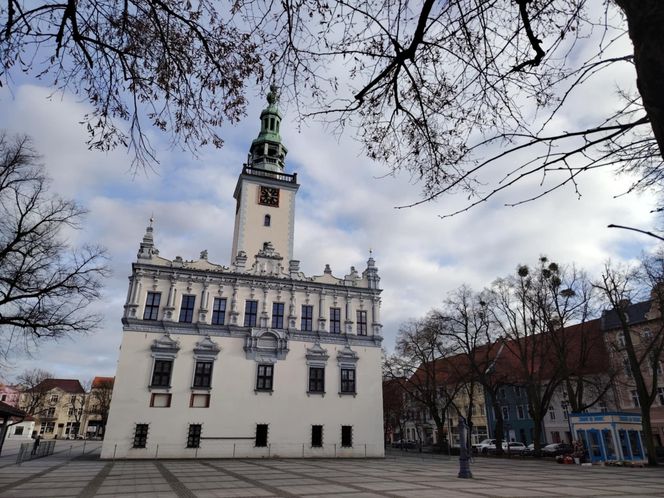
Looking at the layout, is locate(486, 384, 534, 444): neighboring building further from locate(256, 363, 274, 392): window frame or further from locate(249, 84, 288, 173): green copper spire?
locate(249, 84, 288, 173): green copper spire

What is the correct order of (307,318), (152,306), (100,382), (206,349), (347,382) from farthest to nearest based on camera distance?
(100,382), (307,318), (347,382), (152,306), (206,349)

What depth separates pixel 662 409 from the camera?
3984 cm

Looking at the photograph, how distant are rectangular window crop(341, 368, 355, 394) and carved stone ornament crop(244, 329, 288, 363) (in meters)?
4.70

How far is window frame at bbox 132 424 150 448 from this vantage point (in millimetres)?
26453

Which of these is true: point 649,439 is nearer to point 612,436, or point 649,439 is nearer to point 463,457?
point 612,436

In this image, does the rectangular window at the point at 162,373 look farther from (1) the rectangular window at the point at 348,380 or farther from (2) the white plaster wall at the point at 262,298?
(1) the rectangular window at the point at 348,380

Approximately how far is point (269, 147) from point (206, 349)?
69.2 feet

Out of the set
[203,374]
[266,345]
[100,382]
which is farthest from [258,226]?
[100,382]

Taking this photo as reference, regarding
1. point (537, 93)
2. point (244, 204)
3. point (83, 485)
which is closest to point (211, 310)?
point (244, 204)

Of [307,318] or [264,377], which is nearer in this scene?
[264,377]

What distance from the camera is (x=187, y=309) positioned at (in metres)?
30.6

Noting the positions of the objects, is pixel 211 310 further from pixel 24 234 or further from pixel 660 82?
pixel 660 82

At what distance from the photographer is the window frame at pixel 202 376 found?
28675mm

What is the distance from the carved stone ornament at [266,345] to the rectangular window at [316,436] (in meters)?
5.33
